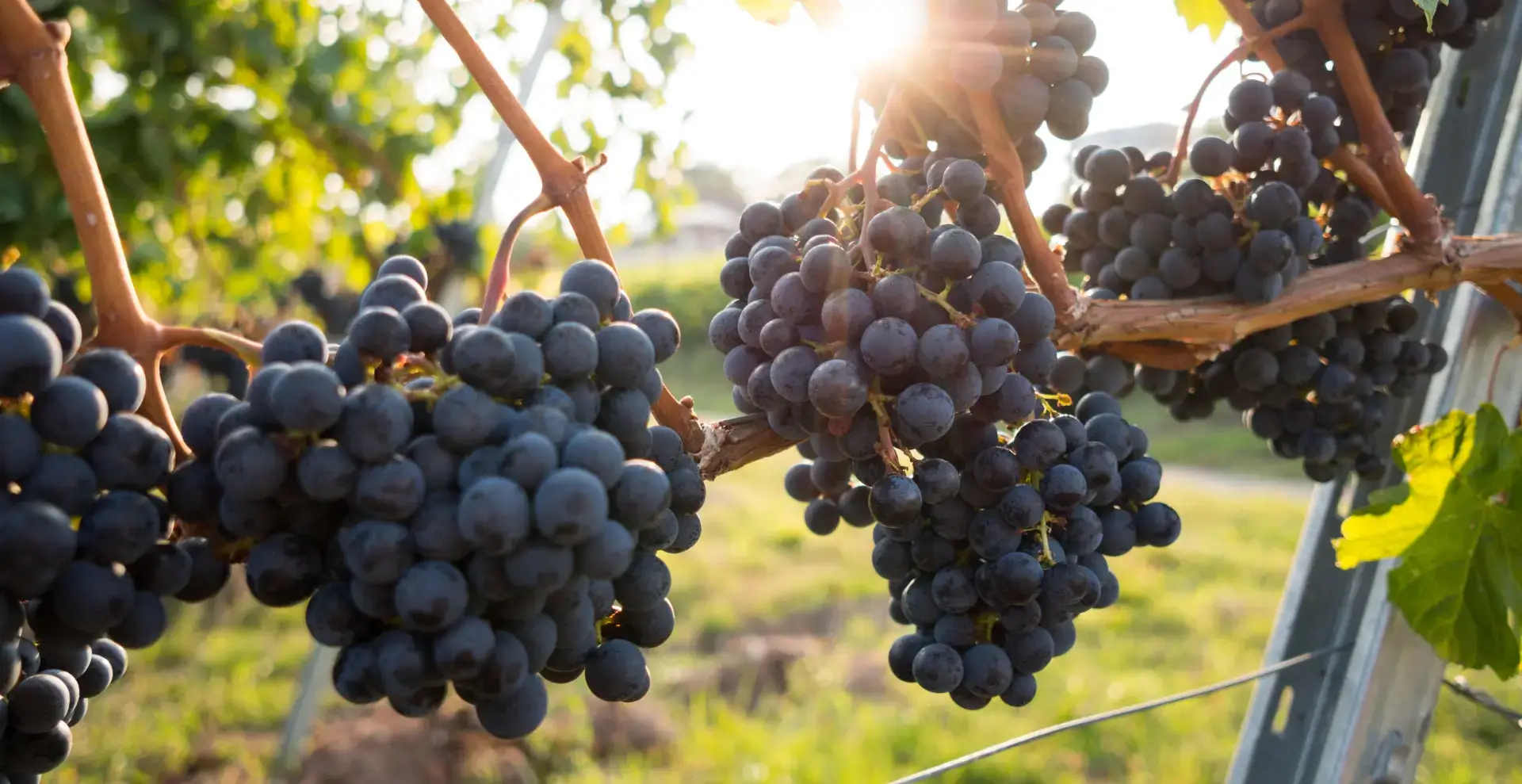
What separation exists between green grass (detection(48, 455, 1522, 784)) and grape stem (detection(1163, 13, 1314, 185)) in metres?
2.21

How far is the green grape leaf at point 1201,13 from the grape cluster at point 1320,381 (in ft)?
1.28

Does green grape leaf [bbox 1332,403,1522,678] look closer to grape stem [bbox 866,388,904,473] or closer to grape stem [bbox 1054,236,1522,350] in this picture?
grape stem [bbox 1054,236,1522,350]

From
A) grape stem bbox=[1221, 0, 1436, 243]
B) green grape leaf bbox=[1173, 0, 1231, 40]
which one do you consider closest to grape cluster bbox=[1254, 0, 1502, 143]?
grape stem bbox=[1221, 0, 1436, 243]

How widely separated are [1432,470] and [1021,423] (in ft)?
1.95

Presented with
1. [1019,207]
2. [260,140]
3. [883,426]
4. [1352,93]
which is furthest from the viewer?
[260,140]

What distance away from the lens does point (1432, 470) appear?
110 cm

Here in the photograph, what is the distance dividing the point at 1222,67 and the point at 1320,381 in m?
0.38

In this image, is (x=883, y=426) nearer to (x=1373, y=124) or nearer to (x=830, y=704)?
(x=1373, y=124)

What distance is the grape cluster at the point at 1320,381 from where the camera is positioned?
116 centimetres

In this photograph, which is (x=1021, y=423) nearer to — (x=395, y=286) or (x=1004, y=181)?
(x=1004, y=181)

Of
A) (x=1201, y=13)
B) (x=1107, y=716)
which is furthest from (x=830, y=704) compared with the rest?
(x=1201, y=13)

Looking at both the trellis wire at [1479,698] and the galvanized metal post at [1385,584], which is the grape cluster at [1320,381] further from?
the trellis wire at [1479,698]

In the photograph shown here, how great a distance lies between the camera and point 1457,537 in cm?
111

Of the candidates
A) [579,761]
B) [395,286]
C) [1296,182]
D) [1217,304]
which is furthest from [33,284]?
[579,761]
